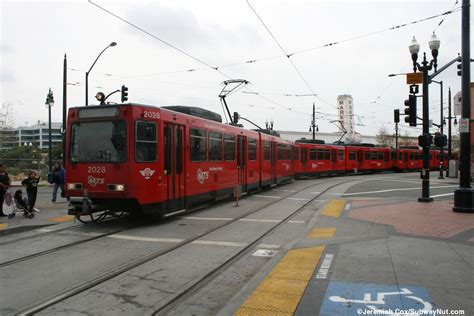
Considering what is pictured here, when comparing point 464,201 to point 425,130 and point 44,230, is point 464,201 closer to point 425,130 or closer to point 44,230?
point 425,130

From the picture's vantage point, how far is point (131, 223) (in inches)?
449

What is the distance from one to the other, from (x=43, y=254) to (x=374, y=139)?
106m

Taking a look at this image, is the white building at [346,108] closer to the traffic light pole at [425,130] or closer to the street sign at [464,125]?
the traffic light pole at [425,130]

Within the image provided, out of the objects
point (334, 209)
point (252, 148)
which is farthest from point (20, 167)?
point (334, 209)

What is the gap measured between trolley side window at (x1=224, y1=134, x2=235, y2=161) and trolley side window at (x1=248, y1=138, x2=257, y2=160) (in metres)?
2.13

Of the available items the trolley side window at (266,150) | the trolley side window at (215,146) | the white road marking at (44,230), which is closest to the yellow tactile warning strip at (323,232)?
the trolley side window at (215,146)

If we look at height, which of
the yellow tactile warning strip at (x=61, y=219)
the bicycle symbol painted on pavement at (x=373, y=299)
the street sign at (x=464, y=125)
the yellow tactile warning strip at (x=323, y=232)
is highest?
the street sign at (x=464, y=125)

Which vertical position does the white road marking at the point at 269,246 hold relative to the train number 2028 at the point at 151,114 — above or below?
below

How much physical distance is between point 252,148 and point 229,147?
10.4ft

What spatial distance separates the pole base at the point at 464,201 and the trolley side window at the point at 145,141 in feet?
30.6

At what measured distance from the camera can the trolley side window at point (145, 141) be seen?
34.2ft

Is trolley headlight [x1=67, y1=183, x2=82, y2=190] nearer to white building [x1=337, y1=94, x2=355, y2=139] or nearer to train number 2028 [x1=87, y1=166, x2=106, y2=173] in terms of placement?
train number 2028 [x1=87, y1=166, x2=106, y2=173]

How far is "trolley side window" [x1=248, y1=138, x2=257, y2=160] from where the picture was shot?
19.0 m

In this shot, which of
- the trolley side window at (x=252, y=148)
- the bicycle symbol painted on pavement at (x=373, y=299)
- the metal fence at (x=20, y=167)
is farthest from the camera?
the metal fence at (x=20, y=167)
